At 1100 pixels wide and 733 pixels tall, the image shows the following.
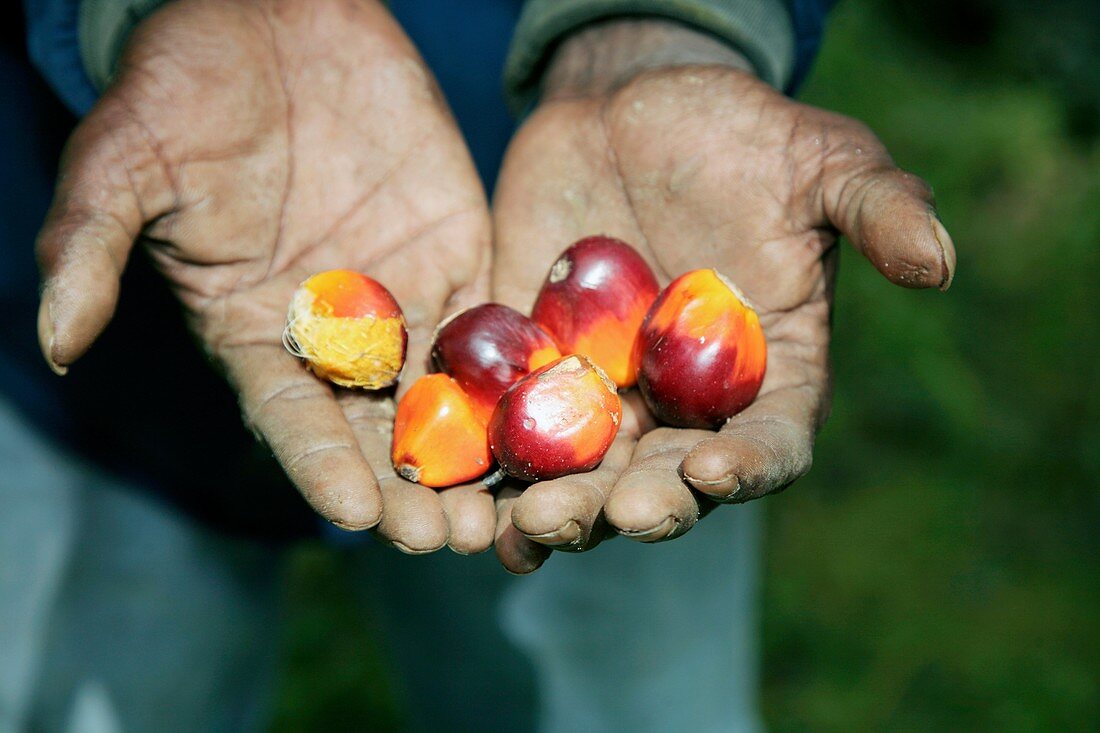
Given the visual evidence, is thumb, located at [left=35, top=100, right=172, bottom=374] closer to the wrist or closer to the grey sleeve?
the grey sleeve

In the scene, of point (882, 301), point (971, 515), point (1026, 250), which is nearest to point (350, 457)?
point (971, 515)

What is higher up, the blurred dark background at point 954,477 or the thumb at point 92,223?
the thumb at point 92,223

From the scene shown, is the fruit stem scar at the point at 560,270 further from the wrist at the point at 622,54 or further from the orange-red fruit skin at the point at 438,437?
the wrist at the point at 622,54

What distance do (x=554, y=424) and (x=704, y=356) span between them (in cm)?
37

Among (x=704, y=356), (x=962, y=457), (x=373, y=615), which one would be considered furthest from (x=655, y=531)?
(x=962, y=457)

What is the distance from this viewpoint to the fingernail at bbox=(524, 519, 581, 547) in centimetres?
185

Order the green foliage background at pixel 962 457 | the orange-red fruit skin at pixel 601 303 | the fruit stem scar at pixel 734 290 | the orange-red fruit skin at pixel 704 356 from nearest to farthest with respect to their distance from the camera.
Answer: the orange-red fruit skin at pixel 704 356 → the fruit stem scar at pixel 734 290 → the orange-red fruit skin at pixel 601 303 → the green foliage background at pixel 962 457

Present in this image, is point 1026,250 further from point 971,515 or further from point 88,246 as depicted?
point 88,246

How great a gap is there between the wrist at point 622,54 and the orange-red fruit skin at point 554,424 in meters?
1.03

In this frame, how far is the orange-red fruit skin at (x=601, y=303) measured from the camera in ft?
7.97

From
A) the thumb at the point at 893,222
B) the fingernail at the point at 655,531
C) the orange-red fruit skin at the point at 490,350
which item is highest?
the thumb at the point at 893,222

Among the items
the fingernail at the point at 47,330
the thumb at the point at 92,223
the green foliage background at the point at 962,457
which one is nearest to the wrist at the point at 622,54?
the thumb at the point at 92,223

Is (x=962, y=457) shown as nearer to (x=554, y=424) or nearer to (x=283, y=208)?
(x=554, y=424)

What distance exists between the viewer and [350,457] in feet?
6.73
